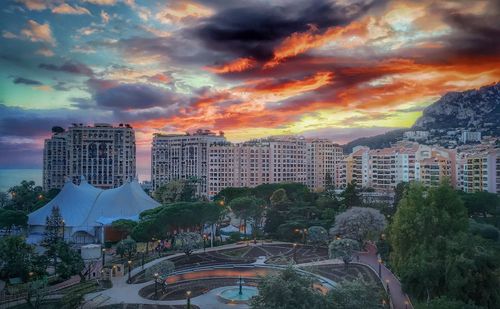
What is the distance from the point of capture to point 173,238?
94.7 feet

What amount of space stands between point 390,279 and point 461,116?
72174 millimetres

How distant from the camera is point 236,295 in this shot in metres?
18.3

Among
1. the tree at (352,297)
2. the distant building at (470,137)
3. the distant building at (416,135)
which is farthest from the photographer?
the distant building at (416,135)

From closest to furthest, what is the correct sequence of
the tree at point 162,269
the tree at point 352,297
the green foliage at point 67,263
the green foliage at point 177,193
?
the tree at point 352,297 < the tree at point 162,269 < the green foliage at point 67,263 < the green foliage at point 177,193

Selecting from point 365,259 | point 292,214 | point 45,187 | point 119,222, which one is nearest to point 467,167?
point 292,214

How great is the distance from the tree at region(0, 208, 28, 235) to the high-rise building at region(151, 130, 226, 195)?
33.9 m

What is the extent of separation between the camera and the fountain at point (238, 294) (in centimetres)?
1746

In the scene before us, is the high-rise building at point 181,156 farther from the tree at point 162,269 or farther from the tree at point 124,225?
the tree at point 162,269

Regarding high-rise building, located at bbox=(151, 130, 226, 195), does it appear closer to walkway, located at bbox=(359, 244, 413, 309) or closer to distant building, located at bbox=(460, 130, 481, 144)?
distant building, located at bbox=(460, 130, 481, 144)

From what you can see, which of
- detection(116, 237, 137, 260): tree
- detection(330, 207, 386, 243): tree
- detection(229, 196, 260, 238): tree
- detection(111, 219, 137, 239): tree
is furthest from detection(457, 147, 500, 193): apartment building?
detection(116, 237, 137, 260): tree

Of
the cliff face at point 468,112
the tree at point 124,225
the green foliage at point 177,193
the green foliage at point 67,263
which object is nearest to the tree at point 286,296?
the green foliage at point 67,263

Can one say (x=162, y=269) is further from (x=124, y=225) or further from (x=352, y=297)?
(x=124, y=225)

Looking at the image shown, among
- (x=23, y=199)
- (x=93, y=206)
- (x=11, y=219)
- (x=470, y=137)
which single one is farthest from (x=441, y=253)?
(x=470, y=137)

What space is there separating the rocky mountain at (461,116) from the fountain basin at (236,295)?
62.6 m
